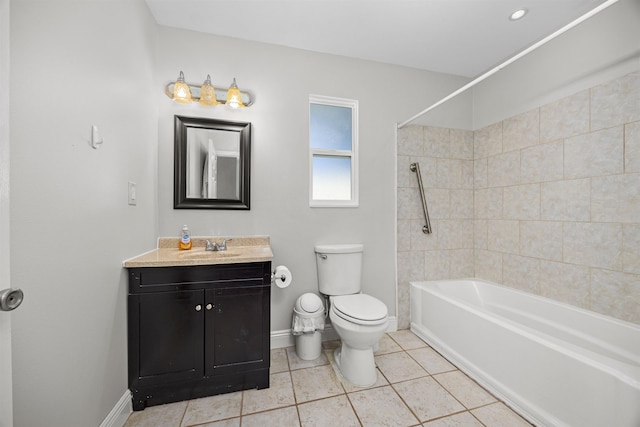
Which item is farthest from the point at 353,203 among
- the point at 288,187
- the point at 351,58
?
the point at 351,58

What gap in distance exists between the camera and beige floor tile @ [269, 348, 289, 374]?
1.71 meters

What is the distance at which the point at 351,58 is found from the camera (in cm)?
215

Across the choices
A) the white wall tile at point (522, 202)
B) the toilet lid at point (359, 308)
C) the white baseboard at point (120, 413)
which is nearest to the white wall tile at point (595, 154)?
the white wall tile at point (522, 202)

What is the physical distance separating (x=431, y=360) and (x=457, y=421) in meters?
0.54

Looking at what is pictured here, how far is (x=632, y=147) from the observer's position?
1.41 meters

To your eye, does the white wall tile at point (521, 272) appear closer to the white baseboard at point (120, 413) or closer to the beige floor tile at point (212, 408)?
the beige floor tile at point (212, 408)

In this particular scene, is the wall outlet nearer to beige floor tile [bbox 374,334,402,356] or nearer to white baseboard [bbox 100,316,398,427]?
white baseboard [bbox 100,316,398,427]

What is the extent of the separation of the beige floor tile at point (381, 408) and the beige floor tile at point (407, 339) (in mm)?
565

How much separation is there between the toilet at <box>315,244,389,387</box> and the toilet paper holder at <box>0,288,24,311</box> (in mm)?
1379

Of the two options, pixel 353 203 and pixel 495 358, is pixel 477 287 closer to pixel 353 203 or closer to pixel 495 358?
pixel 495 358

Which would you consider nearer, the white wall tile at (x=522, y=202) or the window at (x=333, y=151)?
the white wall tile at (x=522, y=202)

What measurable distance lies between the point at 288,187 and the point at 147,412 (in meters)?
1.59

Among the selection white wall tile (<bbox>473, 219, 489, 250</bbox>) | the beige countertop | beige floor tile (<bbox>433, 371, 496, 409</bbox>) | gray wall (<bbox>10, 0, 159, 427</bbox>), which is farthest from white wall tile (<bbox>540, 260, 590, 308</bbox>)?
gray wall (<bbox>10, 0, 159, 427</bbox>)

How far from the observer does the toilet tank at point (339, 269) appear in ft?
6.35
